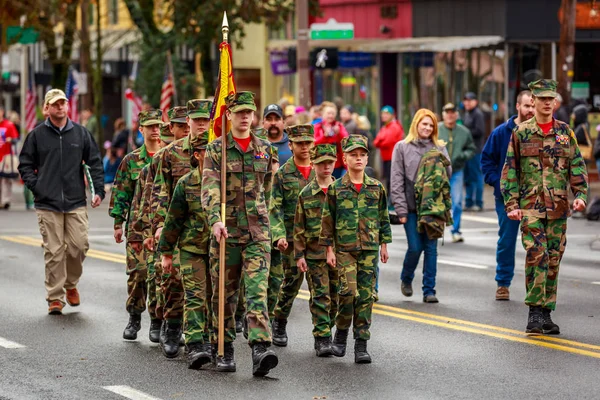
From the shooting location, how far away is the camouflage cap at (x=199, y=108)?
11.2 meters

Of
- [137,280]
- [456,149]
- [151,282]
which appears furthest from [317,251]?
[456,149]

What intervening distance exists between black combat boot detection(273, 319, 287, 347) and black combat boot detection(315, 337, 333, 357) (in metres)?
0.58

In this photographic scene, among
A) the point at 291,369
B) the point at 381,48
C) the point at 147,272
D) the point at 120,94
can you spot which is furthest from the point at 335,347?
the point at 120,94

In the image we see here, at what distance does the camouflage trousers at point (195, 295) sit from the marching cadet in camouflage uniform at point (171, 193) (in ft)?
1.17

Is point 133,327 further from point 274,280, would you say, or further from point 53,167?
point 53,167

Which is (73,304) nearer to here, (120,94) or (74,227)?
(74,227)

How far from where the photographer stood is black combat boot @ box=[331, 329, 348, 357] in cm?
1134

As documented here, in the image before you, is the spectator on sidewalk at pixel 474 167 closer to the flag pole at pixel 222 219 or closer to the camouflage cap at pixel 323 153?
the camouflage cap at pixel 323 153

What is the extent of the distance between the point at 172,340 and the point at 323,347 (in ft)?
3.63

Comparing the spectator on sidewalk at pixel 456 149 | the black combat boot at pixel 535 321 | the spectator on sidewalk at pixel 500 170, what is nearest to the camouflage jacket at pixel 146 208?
the black combat boot at pixel 535 321

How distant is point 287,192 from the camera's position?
40.1 ft

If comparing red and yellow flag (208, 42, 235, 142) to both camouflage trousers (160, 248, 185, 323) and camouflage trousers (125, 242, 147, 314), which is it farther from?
camouflage trousers (125, 242, 147, 314)

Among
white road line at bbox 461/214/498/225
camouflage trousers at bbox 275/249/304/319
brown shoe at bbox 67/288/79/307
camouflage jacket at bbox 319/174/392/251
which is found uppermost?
camouflage jacket at bbox 319/174/392/251

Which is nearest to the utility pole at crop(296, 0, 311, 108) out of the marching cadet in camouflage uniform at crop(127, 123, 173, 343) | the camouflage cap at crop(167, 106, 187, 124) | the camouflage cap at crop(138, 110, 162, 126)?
the camouflage cap at crop(138, 110, 162, 126)
